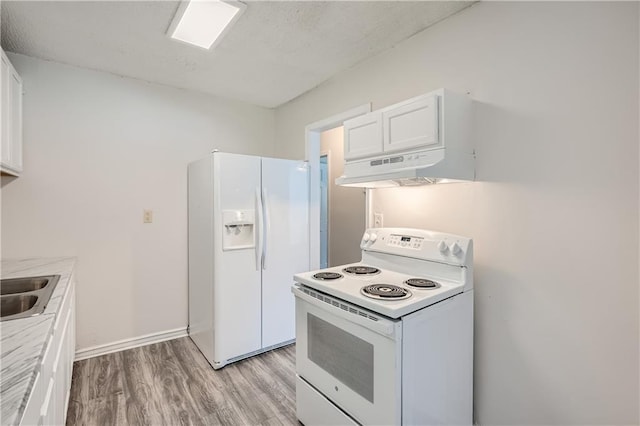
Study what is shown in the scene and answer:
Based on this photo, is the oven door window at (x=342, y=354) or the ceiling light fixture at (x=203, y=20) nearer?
the oven door window at (x=342, y=354)

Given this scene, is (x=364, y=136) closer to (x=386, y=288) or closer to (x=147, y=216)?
(x=386, y=288)

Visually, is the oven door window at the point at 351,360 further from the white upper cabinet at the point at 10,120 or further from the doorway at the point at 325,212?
the doorway at the point at 325,212

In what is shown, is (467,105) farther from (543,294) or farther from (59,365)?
(59,365)

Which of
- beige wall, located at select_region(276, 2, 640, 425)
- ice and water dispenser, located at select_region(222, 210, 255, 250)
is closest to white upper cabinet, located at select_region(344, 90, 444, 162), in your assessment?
beige wall, located at select_region(276, 2, 640, 425)

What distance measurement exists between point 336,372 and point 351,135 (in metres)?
1.42

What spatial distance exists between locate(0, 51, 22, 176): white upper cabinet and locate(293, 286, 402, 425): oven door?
200cm

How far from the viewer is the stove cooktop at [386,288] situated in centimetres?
133

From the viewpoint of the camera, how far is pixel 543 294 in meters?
1.47

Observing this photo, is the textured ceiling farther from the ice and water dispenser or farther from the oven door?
the oven door

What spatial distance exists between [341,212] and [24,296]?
2981mm

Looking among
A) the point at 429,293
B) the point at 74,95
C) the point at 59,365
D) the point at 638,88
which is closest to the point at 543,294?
the point at 429,293

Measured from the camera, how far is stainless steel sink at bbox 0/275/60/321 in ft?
4.36

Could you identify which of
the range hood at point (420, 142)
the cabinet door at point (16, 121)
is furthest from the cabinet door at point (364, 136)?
the cabinet door at point (16, 121)

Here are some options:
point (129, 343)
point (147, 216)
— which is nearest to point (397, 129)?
point (147, 216)
